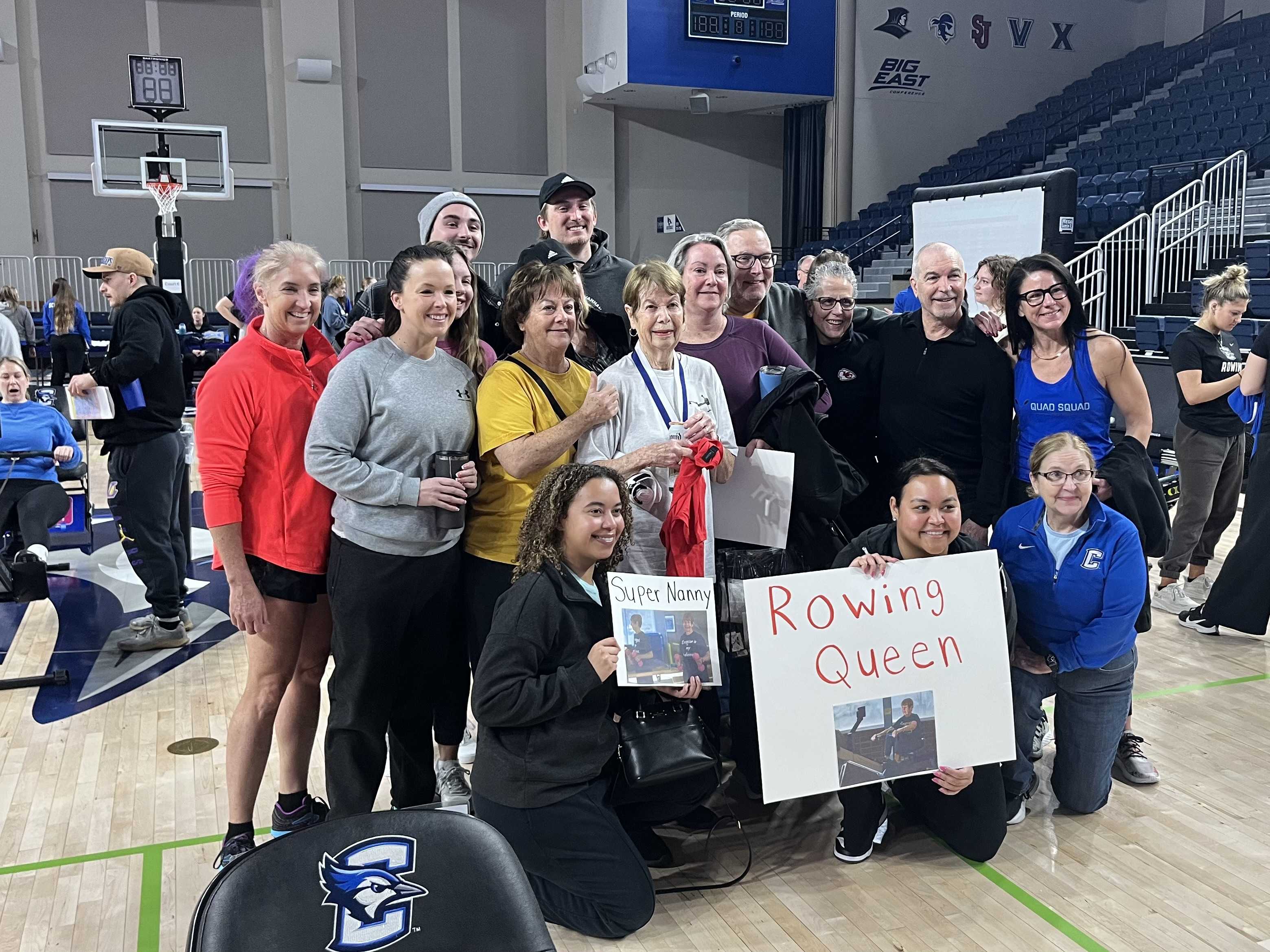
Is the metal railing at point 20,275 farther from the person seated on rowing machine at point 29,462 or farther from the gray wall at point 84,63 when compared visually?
the person seated on rowing machine at point 29,462

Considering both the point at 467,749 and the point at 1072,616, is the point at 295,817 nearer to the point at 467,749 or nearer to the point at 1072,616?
the point at 467,749

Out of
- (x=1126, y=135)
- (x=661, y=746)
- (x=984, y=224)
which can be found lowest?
(x=661, y=746)

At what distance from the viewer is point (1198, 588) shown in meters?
5.36

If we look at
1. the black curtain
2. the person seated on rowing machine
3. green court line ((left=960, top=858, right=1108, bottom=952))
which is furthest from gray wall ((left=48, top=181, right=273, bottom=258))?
green court line ((left=960, top=858, right=1108, bottom=952))

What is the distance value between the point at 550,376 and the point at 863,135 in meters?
15.0

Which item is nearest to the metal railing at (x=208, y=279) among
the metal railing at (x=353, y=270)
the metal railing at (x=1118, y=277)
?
the metal railing at (x=353, y=270)

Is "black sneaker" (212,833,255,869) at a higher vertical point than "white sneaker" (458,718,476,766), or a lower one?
higher

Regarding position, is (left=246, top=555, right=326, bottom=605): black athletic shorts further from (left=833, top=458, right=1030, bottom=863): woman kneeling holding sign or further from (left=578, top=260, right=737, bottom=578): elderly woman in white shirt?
(left=833, top=458, right=1030, bottom=863): woman kneeling holding sign

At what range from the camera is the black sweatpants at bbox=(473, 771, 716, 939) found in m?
2.45

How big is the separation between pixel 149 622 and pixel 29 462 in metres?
0.88

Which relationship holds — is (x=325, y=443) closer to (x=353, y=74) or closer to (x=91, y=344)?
(x=91, y=344)

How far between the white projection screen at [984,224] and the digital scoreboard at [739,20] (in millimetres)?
4509

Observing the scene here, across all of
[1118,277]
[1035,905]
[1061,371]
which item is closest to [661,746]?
[1035,905]

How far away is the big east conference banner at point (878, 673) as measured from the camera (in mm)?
2586
